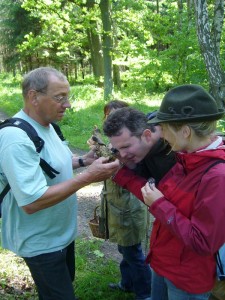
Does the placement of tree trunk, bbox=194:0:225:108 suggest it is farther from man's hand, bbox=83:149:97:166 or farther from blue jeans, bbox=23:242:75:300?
blue jeans, bbox=23:242:75:300

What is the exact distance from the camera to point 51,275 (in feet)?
8.07

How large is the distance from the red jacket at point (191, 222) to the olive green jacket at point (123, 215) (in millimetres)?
734

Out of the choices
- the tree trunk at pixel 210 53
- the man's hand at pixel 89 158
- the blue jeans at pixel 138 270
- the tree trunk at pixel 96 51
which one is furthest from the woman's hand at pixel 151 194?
the tree trunk at pixel 96 51

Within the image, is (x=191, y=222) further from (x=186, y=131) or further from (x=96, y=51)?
(x=96, y=51)

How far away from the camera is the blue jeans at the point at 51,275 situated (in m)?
2.45

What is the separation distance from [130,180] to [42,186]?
673mm

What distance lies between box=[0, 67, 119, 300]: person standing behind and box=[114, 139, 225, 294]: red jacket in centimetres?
51

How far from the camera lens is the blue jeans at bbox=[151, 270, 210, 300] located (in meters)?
2.13

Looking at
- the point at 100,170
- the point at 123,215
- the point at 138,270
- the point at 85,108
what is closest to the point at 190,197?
the point at 100,170

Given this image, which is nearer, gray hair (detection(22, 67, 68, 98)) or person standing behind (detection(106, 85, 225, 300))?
person standing behind (detection(106, 85, 225, 300))

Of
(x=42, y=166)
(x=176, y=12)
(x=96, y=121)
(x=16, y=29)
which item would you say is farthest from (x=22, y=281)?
(x=16, y=29)

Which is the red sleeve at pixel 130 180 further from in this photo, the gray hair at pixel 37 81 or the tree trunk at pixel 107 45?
the tree trunk at pixel 107 45

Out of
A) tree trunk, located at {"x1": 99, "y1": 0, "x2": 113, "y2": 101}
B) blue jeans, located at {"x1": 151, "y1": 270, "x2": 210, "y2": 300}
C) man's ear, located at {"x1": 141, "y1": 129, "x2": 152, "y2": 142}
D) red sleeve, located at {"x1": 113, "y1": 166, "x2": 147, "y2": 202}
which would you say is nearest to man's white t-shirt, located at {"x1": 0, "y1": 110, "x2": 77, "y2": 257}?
red sleeve, located at {"x1": 113, "y1": 166, "x2": 147, "y2": 202}

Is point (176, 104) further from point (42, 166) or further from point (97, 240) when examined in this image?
point (97, 240)
